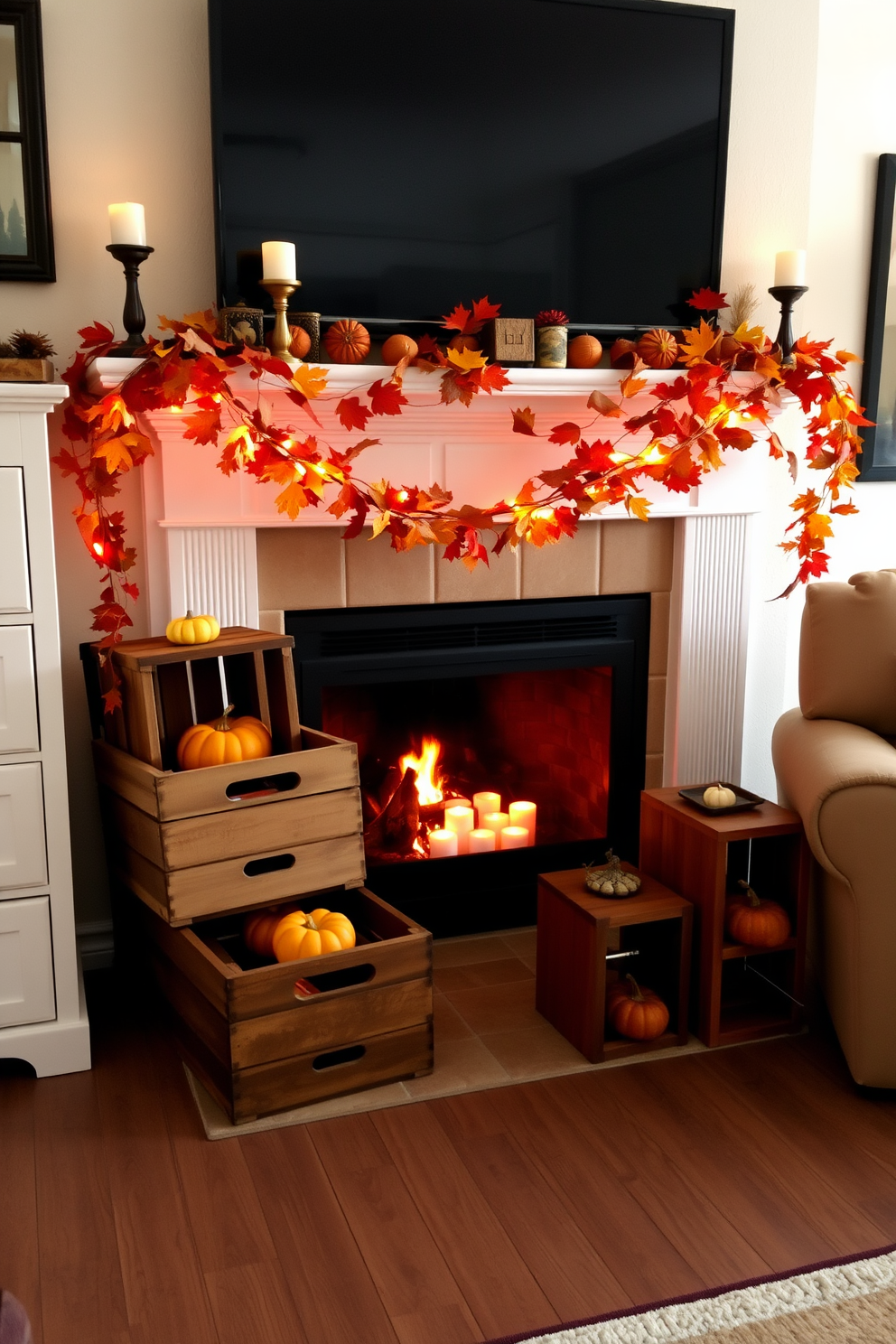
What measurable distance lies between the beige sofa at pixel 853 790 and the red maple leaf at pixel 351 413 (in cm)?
109

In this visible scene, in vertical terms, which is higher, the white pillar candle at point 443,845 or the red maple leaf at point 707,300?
the red maple leaf at point 707,300

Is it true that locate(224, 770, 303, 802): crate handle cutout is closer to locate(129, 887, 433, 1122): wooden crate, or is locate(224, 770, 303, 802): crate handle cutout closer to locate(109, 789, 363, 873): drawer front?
locate(109, 789, 363, 873): drawer front

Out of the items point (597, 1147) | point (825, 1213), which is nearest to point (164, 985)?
point (597, 1147)

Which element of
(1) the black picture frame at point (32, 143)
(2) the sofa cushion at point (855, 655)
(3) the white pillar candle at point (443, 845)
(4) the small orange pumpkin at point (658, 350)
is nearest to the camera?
(1) the black picture frame at point (32, 143)

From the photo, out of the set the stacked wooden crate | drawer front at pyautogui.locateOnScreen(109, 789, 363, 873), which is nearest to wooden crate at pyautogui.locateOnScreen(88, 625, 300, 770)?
the stacked wooden crate

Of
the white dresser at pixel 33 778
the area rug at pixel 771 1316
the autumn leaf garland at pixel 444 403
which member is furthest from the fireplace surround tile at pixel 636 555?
the area rug at pixel 771 1316

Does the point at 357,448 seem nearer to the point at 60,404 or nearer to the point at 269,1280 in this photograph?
the point at 60,404

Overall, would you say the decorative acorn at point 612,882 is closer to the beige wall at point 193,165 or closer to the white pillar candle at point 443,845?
the white pillar candle at point 443,845

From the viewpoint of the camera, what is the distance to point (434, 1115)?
206cm

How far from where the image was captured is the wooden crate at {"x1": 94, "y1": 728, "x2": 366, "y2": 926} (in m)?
2.03

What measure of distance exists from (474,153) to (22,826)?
5.69ft

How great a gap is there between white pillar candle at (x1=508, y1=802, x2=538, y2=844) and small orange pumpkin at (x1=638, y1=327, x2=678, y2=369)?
119 centimetres

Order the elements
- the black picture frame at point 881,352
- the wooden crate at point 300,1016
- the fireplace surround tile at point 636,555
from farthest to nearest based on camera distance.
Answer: the black picture frame at point 881,352 < the fireplace surround tile at point 636,555 < the wooden crate at point 300,1016

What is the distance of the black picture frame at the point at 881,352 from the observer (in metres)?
3.04
